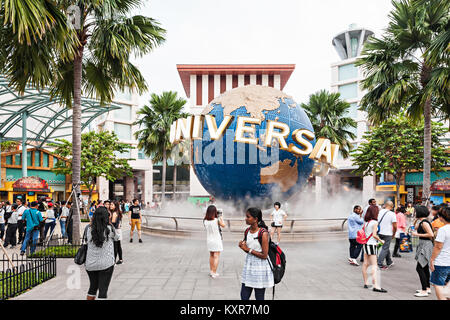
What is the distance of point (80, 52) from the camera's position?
34.9 ft

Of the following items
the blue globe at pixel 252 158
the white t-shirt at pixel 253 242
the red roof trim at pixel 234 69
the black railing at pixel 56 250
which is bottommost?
the black railing at pixel 56 250

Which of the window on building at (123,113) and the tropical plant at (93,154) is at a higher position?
the window on building at (123,113)

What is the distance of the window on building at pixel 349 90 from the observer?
46.0 metres

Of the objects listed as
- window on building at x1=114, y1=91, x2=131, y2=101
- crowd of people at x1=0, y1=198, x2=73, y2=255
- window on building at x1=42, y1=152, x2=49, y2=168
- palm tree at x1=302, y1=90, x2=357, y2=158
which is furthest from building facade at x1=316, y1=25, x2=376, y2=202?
crowd of people at x1=0, y1=198, x2=73, y2=255

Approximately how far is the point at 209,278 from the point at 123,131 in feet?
147

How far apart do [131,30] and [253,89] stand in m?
5.39

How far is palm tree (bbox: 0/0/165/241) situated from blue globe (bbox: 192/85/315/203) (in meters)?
3.56

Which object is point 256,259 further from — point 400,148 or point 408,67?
point 400,148

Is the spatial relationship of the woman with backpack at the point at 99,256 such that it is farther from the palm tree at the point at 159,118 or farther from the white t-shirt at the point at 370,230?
the palm tree at the point at 159,118

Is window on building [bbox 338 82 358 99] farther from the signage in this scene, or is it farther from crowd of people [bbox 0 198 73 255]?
crowd of people [bbox 0 198 73 255]

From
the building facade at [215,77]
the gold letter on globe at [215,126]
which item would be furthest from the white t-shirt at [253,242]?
the building facade at [215,77]
